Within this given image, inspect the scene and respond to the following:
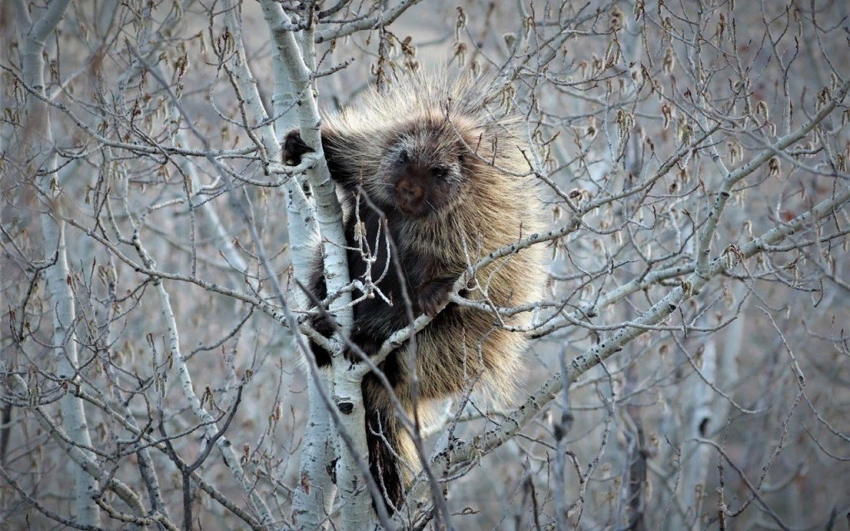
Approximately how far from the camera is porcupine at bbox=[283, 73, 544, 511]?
4.57 meters

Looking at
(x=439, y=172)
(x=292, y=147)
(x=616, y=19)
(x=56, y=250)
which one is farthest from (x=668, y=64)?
(x=56, y=250)

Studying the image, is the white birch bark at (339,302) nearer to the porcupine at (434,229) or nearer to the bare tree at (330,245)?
the bare tree at (330,245)

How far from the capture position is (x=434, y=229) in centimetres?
480

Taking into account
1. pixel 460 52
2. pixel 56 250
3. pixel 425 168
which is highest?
pixel 460 52

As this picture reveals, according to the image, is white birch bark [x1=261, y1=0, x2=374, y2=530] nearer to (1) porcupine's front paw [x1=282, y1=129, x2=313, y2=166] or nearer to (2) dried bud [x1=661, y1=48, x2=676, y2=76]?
(1) porcupine's front paw [x1=282, y1=129, x2=313, y2=166]

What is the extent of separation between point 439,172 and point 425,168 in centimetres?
10

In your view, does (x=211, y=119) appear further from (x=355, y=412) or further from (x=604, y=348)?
(x=604, y=348)

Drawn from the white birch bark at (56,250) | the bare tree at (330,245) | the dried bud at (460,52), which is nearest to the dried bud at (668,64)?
the bare tree at (330,245)

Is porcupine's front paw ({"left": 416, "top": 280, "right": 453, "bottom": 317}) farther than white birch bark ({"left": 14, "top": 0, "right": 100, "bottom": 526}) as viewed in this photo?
No

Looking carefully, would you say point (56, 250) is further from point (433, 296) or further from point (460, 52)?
point (460, 52)

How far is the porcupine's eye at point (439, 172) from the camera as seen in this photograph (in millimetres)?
4730

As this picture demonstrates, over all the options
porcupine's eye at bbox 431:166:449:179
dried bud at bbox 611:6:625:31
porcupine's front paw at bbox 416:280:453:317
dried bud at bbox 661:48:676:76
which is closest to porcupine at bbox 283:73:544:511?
porcupine's eye at bbox 431:166:449:179

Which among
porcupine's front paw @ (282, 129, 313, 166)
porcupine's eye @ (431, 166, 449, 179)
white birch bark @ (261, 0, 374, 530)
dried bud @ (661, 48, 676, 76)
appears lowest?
white birch bark @ (261, 0, 374, 530)

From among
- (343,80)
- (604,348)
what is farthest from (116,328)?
(604,348)
